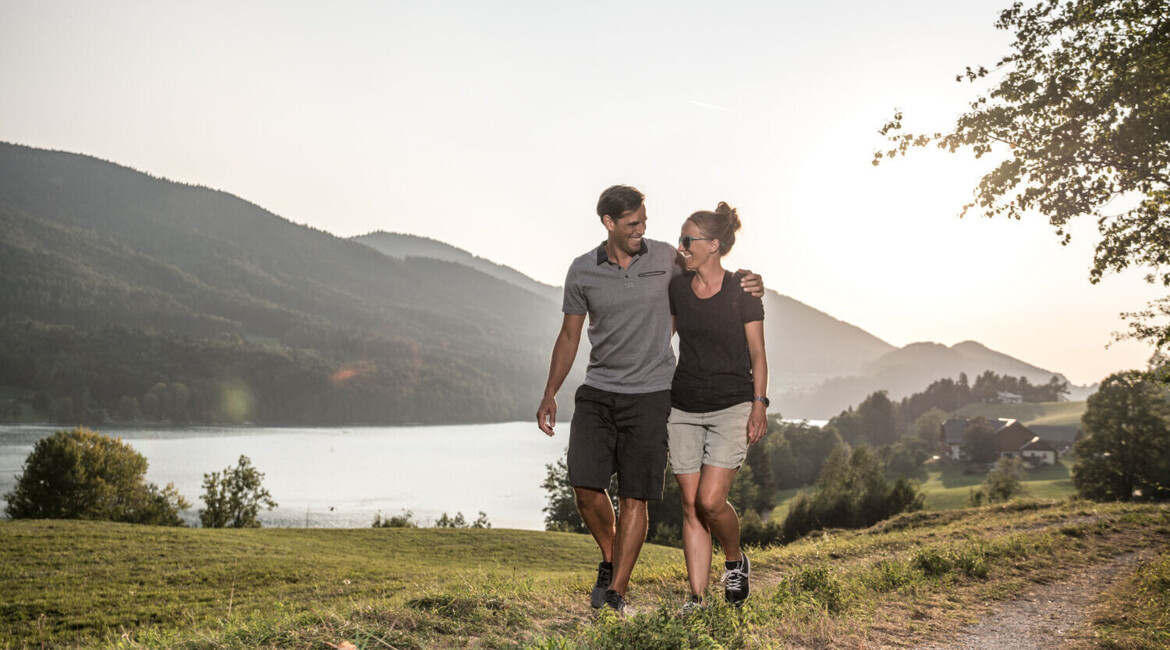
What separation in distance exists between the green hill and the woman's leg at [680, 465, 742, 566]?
47cm

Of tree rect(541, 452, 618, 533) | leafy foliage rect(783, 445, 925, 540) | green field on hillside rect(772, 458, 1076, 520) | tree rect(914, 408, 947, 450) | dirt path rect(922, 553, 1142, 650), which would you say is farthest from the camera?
tree rect(914, 408, 947, 450)

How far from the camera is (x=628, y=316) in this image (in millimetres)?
4680

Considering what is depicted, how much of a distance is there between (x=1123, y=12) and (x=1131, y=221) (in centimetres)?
324

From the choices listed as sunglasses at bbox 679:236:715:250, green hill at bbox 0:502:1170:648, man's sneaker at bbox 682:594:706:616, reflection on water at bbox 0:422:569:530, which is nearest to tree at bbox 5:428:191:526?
reflection on water at bbox 0:422:569:530

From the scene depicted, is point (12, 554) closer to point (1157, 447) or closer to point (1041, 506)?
point (1041, 506)

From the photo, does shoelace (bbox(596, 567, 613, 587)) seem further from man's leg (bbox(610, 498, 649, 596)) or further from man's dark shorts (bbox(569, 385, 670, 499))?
man's dark shorts (bbox(569, 385, 670, 499))

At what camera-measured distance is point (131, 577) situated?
1969 centimetres

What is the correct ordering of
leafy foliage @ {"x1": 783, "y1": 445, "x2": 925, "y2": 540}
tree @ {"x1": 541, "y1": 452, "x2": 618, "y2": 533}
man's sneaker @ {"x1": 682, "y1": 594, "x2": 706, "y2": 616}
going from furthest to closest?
1. tree @ {"x1": 541, "y1": 452, "x2": 618, "y2": 533}
2. leafy foliage @ {"x1": 783, "y1": 445, "x2": 925, "y2": 540}
3. man's sneaker @ {"x1": 682, "y1": 594, "x2": 706, "y2": 616}

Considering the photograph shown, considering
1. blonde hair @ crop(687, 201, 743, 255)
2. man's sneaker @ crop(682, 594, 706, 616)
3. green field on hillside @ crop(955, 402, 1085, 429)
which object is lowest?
man's sneaker @ crop(682, 594, 706, 616)

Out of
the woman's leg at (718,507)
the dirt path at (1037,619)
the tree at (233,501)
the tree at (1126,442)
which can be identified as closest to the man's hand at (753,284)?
the woman's leg at (718,507)

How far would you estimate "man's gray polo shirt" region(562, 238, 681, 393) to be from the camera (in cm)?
468

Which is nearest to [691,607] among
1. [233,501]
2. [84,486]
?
[84,486]

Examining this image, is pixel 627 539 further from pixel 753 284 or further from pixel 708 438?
pixel 753 284

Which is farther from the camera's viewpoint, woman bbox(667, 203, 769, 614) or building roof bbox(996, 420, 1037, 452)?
building roof bbox(996, 420, 1037, 452)
